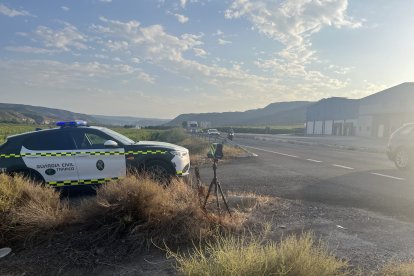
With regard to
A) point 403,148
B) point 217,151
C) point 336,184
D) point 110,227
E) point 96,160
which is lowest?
point 336,184

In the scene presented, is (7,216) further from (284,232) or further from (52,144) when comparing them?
(284,232)

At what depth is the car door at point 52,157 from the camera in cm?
688

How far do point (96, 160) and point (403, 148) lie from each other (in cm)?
1064

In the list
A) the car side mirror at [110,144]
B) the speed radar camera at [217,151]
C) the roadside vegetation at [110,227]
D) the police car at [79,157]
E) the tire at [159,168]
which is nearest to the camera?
the roadside vegetation at [110,227]

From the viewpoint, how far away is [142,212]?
179 inches

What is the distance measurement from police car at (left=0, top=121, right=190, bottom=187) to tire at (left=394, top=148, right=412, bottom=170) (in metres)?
8.68

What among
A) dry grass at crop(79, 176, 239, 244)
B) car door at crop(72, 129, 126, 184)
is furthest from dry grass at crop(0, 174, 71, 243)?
car door at crop(72, 129, 126, 184)

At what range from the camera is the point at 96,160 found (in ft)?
23.3

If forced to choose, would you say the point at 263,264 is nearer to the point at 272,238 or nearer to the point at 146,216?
the point at 272,238

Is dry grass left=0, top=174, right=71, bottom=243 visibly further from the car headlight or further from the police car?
the car headlight

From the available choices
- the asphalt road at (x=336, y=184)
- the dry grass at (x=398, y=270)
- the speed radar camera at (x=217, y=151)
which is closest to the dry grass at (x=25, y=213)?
the speed radar camera at (x=217, y=151)

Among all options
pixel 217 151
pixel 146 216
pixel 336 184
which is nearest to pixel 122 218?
pixel 146 216

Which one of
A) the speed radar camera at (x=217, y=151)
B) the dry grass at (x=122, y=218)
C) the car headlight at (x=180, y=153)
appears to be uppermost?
the speed radar camera at (x=217, y=151)

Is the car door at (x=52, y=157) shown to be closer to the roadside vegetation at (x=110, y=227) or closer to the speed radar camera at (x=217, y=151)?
the roadside vegetation at (x=110, y=227)
